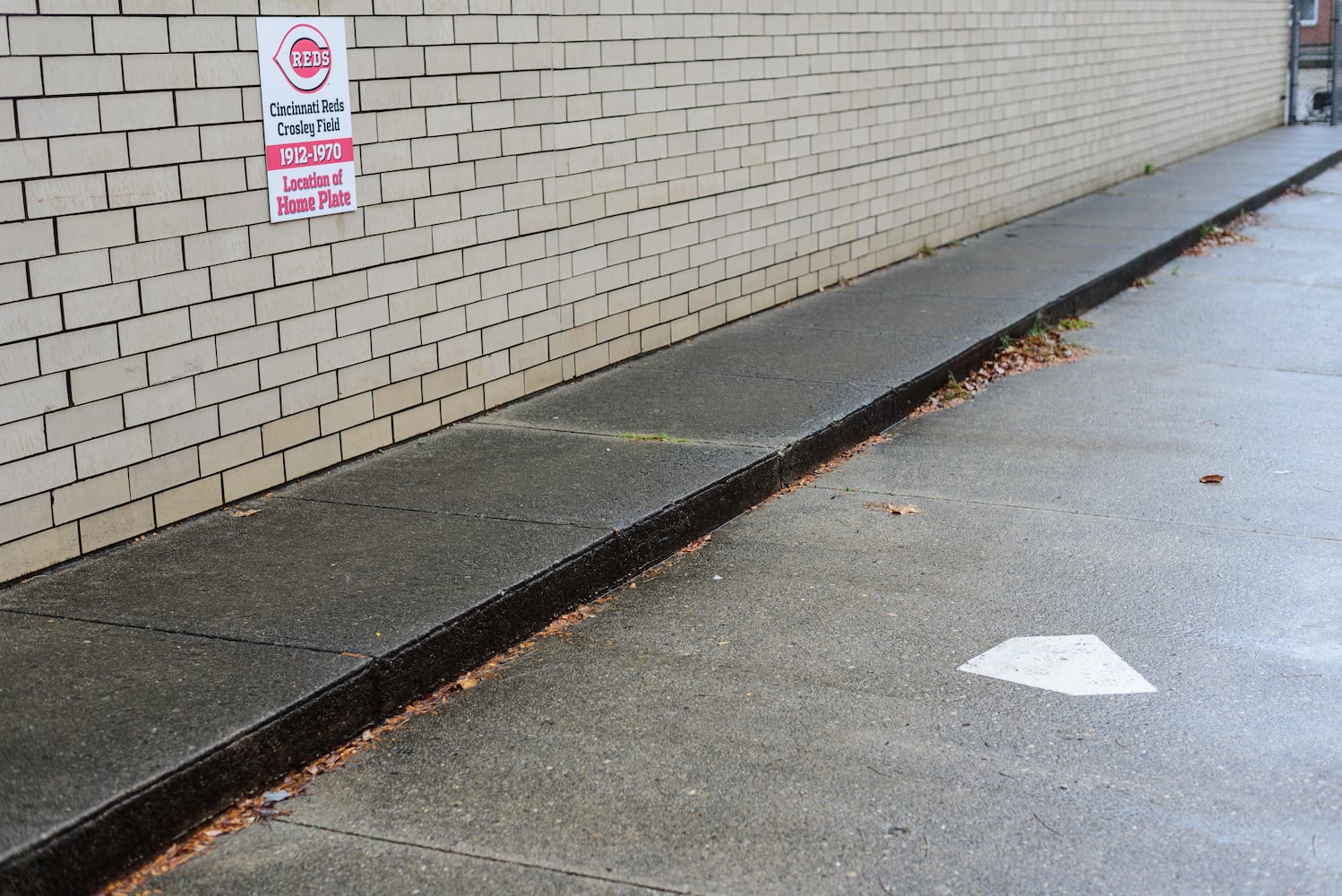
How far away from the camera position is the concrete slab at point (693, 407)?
6.48 meters

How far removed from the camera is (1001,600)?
504 cm

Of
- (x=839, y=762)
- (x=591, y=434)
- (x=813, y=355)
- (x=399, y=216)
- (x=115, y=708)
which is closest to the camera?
(x=115, y=708)

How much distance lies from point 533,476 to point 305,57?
6.01 ft

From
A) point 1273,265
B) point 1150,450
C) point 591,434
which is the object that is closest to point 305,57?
point 591,434

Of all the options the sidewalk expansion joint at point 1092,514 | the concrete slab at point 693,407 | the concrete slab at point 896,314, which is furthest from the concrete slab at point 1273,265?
the sidewalk expansion joint at point 1092,514

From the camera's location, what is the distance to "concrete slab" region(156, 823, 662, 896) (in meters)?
3.26

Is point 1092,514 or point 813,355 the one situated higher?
point 813,355

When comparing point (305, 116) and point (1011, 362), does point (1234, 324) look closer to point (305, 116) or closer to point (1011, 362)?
point (1011, 362)

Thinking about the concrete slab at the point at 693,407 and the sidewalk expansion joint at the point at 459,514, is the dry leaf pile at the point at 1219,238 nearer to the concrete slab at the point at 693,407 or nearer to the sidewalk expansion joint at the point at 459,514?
the concrete slab at the point at 693,407

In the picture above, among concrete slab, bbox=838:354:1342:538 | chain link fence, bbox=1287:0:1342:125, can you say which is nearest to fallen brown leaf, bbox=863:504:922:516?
concrete slab, bbox=838:354:1342:538

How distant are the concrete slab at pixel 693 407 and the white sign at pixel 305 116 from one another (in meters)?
1.41

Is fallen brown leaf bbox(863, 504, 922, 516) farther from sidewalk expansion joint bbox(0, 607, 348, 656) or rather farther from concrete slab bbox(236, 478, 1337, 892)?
sidewalk expansion joint bbox(0, 607, 348, 656)

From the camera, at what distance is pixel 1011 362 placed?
848 cm

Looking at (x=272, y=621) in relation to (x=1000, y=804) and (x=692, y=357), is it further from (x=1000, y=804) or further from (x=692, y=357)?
(x=692, y=357)
